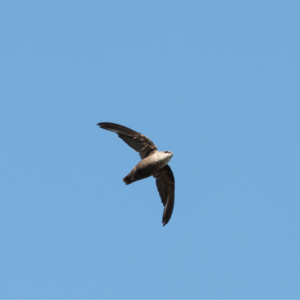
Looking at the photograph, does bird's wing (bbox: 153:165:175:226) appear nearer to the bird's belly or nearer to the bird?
the bird

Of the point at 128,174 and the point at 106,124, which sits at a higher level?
the point at 106,124

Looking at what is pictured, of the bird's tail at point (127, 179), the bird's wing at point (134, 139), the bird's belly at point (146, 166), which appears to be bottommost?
the bird's tail at point (127, 179)

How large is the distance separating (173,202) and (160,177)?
4.26ft

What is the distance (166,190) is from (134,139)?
302 centimetres

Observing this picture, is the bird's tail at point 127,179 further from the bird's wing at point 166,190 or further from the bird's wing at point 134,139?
the bird's wing at point 166,190

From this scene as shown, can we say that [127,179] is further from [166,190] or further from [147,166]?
[166,190]

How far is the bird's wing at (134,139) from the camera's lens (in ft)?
78.3

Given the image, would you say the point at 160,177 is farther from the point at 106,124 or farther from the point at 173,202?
the point at 106,124

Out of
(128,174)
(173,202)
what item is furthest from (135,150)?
(173,202)

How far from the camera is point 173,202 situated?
82.9 feet

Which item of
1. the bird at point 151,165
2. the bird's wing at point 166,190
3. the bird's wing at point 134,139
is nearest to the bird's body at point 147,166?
the bird at point 151,165

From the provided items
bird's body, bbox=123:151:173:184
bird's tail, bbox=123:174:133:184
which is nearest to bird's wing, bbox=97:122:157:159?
bird's body, bbox=123:151:173:184

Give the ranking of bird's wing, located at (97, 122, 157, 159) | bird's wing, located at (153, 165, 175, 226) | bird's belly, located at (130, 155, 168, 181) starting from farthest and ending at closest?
bird's wing, located at (153, 165, 175, 226)
bird's wing, located at (97, 122, 157, 159)
bird's belly, located at (130, 155, 168, 181)

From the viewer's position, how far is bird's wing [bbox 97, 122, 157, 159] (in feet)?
78.3
